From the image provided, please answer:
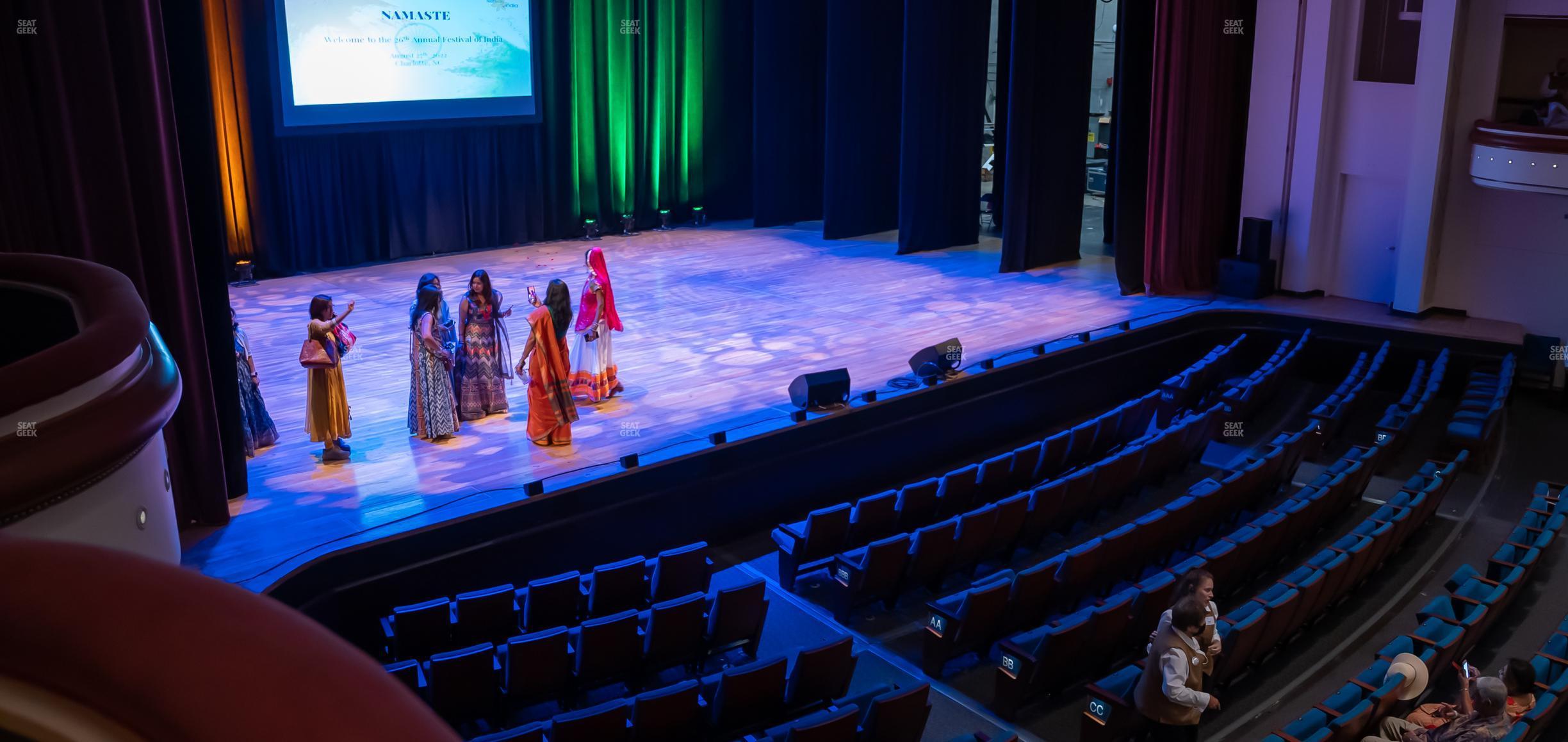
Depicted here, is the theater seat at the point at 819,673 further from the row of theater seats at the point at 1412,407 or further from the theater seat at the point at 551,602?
the row of theater seats at the point at 1412,407

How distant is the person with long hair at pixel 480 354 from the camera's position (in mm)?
7773

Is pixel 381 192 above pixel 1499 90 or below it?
below

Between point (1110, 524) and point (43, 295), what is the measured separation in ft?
20.9

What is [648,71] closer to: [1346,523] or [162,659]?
[1346,523]

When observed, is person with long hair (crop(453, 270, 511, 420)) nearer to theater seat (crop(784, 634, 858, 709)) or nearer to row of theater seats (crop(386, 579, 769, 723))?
row of theater seats (crop(386, 579, 769, 723))

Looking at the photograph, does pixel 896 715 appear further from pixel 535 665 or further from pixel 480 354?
pixel 480 354

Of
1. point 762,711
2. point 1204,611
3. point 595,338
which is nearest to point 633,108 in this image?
point 595,338

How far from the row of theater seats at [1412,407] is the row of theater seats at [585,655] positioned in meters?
4.99

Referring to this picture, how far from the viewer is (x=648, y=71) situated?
14.9 metres

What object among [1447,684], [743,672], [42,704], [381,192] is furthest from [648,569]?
[381,192]

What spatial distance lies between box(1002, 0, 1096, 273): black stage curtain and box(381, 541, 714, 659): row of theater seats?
310 inches

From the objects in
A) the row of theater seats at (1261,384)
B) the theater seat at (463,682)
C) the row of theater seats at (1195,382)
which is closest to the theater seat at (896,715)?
the theater seat at (463,682)

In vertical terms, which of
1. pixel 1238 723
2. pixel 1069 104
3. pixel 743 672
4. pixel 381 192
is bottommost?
pixel 1238 723

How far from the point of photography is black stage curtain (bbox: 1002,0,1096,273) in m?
12.8
